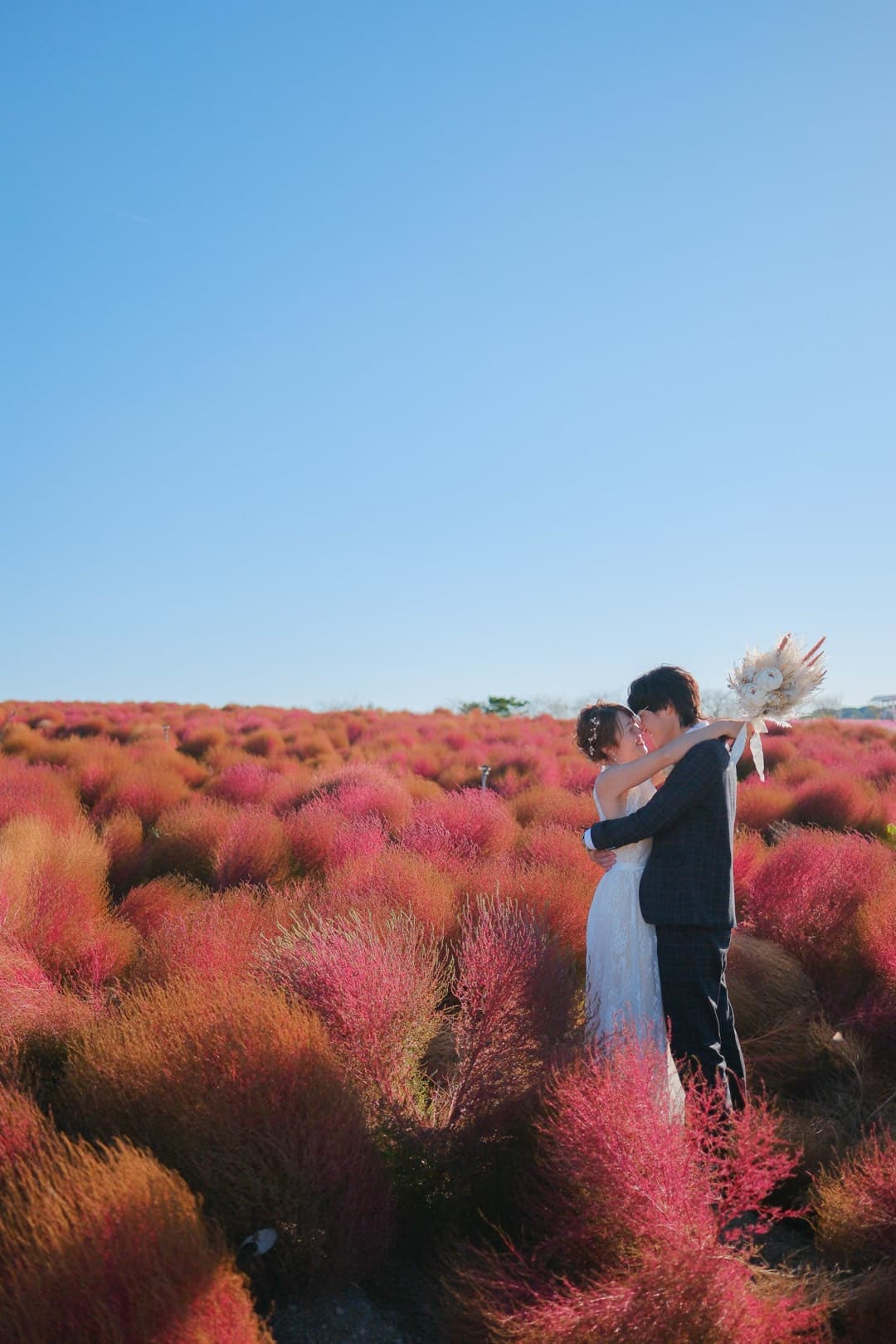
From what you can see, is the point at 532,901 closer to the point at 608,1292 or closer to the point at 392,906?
the point at 392,906

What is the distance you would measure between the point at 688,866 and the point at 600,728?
639 mm

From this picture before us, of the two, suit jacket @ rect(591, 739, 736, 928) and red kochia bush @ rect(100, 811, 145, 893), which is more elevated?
suit jacket @ rect(591, 739, 736, 928)

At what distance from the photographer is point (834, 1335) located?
9.17ft

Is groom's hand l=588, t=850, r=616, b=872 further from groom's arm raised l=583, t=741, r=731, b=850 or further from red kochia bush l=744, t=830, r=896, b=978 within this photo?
red kochia bush l=744, t=830, r=896, b=978

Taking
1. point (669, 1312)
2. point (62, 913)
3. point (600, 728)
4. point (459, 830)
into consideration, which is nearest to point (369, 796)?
point (459, 830)

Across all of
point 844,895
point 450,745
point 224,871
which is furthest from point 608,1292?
point 450,745

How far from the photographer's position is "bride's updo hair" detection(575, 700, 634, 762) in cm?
380

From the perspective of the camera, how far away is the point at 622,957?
11.9 ft

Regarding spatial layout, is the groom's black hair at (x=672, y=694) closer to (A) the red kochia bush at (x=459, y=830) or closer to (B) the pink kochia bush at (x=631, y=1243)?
(B) the pink kochia bush at (x=631, y=1243)

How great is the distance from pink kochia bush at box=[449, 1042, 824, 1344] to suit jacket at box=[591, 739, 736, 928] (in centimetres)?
65

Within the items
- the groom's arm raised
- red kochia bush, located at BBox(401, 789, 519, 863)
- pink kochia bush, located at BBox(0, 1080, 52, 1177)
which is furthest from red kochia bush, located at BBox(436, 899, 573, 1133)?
red kochia bush, located at BBox(401, 789, 519, 863)

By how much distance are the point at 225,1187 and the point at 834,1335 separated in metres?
1.78

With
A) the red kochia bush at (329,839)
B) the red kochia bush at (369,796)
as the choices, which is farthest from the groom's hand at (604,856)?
the red kochia bush at (369,796)

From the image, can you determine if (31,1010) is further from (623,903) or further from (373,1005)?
(623,903)
